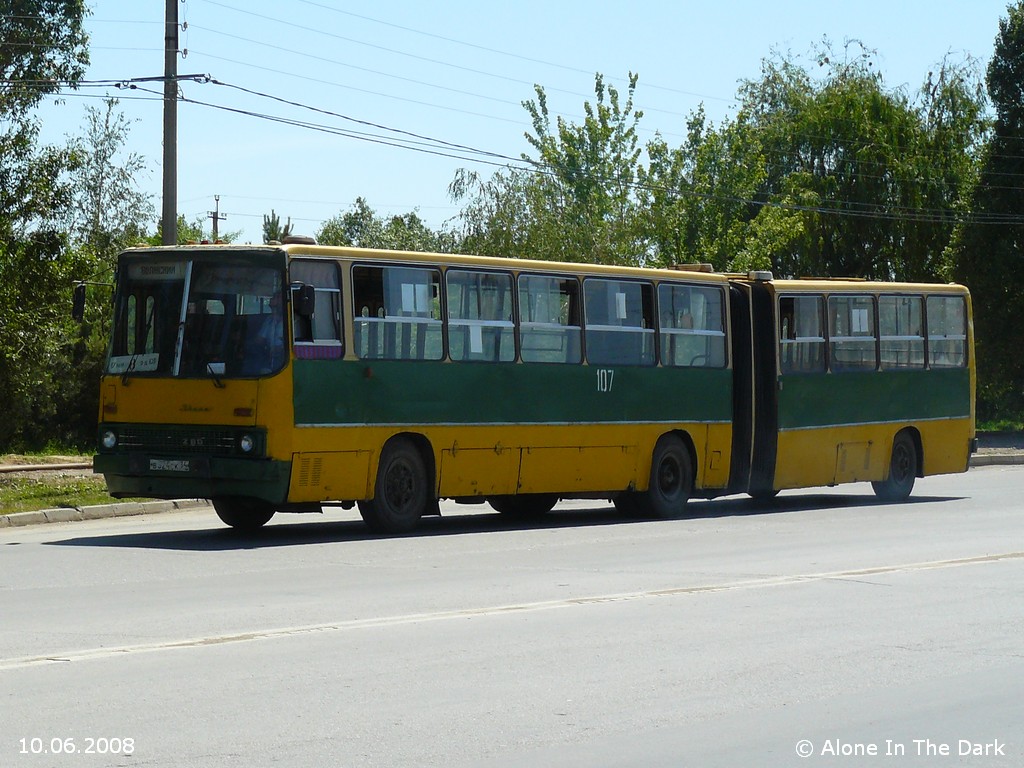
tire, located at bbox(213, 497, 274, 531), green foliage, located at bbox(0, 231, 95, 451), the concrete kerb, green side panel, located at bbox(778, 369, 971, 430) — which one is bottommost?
the concrete kerb

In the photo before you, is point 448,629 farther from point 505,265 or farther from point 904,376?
point 904,376

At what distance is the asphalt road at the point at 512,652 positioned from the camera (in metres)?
7.01

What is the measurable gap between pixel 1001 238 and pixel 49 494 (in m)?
33.9

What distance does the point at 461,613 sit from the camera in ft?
36.4

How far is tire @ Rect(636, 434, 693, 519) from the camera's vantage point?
21.2 metres

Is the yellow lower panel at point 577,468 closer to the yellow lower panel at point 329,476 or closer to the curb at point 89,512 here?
the yellow lower panel at point 329,476

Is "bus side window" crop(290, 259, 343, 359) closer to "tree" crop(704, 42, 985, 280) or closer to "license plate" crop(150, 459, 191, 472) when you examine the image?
"license plate" crop(150, 459, 191, 472)

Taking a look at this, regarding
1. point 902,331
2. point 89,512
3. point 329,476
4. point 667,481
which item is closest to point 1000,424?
point 902,331

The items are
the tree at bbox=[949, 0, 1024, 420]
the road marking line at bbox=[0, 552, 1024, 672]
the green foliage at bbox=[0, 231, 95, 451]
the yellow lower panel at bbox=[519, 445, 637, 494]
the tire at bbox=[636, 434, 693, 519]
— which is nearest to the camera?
the road marking line at bbox=[0, 552, 1024, 672]

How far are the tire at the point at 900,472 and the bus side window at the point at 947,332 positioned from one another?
4.48 feet

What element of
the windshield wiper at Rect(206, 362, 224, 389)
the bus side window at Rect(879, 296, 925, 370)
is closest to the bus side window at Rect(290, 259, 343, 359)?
the windshield wiper at Rect(206, 362, 224, 389)

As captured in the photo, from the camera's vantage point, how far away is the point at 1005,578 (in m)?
13.5

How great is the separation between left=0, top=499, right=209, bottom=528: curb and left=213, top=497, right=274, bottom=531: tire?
130 inches

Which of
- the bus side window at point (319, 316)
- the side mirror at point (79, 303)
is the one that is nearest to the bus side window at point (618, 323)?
the bus side window at point (319, 316)
